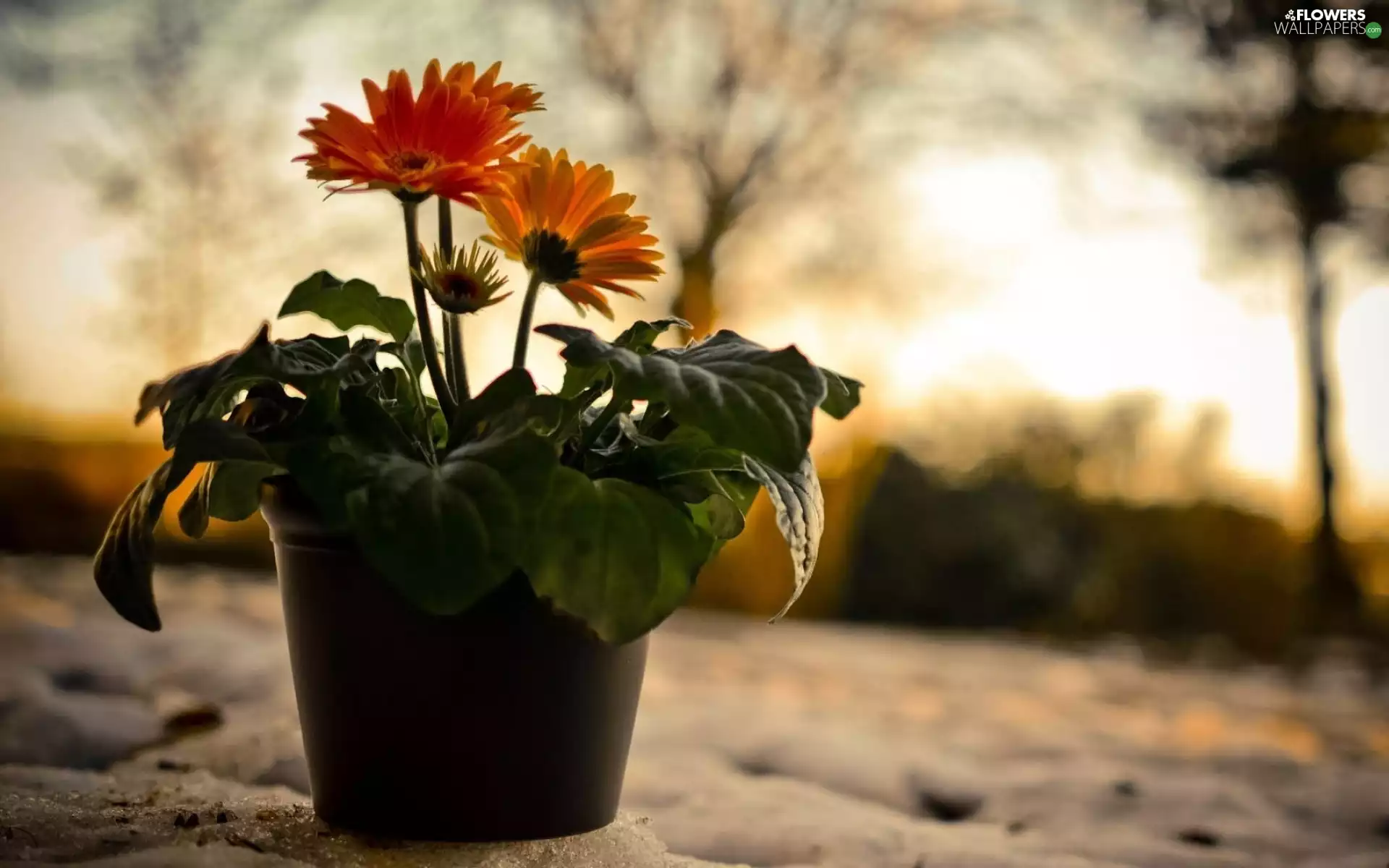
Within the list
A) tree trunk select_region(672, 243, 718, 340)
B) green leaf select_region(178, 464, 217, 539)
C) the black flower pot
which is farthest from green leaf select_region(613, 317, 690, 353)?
tree trunk select_region(672, 243, 718, 340)

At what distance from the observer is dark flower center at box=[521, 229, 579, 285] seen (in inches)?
35.0

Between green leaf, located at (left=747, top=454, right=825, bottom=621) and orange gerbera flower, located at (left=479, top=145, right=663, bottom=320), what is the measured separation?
179mm

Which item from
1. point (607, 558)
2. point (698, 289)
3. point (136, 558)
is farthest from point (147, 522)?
point (698, 289)

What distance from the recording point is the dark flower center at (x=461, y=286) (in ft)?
2.72

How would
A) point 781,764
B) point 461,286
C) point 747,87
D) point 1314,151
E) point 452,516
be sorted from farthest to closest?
point 747,87, point 1314,151, point 781,764, point 461,286, point 452,516

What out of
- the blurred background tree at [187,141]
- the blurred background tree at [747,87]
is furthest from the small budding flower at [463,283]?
the blurred background tree at [747,87]

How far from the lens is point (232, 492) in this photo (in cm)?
88

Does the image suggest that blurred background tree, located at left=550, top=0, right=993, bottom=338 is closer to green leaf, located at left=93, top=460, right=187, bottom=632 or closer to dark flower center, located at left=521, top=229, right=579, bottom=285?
dark flower center, located at left=521, top=229, right=579, bottom=285

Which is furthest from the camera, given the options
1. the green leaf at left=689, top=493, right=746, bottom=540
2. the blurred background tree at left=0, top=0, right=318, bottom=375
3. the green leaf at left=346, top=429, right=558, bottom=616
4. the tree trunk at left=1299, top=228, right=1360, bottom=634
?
the tree trunk at left=1299, top=228, right=1360, bottom=634

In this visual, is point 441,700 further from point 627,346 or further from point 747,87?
point 747,87

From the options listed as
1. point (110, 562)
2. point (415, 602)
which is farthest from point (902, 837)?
point (110, 562)

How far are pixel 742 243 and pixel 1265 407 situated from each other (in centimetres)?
197
